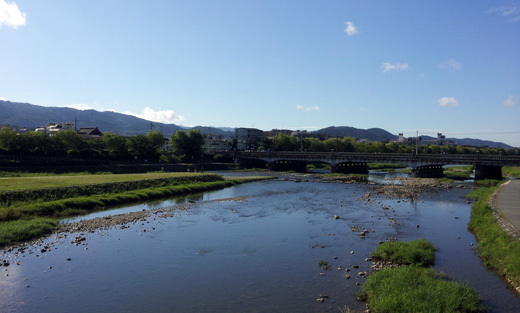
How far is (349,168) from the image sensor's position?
80312mm

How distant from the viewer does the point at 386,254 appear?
57.8ft

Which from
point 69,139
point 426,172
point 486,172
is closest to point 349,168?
point 426,172

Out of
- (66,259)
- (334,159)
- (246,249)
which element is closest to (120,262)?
(66,259)

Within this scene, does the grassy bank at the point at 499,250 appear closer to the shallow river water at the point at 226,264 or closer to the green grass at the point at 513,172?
the shallow river water at the point at 226,264

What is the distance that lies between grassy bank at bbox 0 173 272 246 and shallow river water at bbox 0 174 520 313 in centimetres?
205

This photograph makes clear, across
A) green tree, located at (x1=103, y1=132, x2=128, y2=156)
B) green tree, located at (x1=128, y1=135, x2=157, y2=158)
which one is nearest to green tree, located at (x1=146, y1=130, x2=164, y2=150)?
green tree, located at (x1=128, y1=135, x2=157, y2=158)

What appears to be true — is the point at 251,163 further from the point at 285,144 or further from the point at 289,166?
the point at 285,144

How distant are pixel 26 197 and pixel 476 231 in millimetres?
33509

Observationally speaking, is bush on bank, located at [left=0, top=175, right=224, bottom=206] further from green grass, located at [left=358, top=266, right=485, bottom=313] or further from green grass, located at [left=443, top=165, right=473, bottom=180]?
green grass, located at [left=443, top=165, right=473, bottom=180]

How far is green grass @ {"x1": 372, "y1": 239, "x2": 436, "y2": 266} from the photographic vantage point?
16845mm

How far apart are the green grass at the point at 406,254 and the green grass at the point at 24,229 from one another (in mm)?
20027

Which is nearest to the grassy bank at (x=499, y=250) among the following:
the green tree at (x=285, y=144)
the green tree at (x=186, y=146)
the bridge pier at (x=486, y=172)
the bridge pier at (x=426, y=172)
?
the bridge pier at (x=486, y=172)

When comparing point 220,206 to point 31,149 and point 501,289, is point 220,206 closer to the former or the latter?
point 501,289

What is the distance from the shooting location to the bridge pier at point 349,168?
7878 cm
